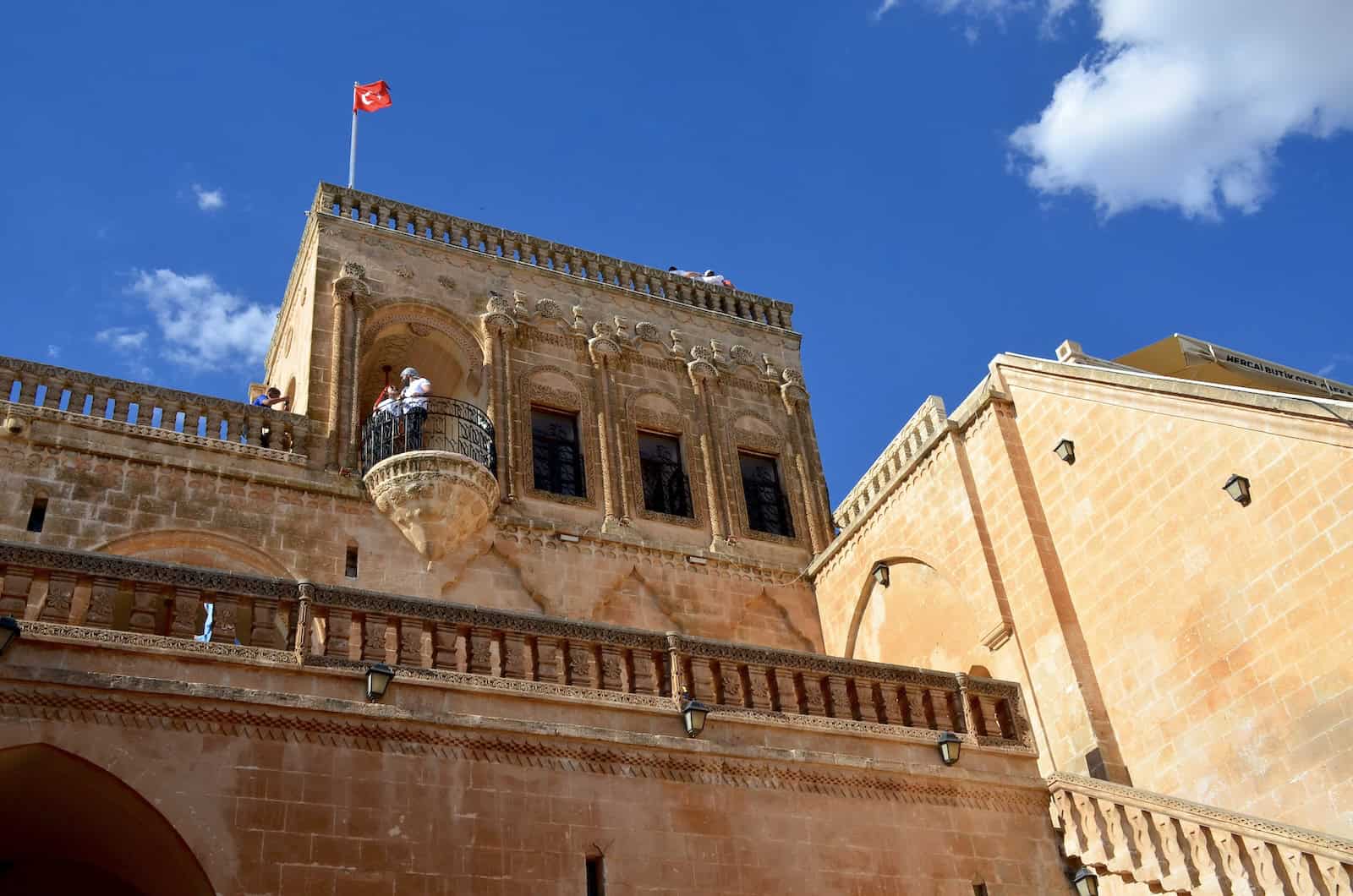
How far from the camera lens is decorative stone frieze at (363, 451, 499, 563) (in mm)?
14906

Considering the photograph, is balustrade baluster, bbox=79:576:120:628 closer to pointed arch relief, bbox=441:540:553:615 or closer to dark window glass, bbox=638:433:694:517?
pointed arch relief, bbox=441:540:553:615

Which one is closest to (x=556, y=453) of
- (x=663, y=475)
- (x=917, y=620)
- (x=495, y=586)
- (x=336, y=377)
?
(x=663, y=475)

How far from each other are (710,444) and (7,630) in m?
11.2

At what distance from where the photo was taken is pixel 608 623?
13.4 metres

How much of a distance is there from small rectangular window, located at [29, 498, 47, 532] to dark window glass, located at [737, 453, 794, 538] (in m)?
8.48

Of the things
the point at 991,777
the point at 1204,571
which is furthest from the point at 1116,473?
the point at 991,777

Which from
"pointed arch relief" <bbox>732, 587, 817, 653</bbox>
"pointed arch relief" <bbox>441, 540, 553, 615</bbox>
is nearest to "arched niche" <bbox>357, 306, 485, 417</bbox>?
"pointed arch relief" <bbox>441, 540, 553, 615</bbox>

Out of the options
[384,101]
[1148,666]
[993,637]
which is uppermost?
[384,101]

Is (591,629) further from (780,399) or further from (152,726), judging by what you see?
(780,399)

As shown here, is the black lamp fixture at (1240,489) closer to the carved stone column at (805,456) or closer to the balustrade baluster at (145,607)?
the carved stone column at (805,456)

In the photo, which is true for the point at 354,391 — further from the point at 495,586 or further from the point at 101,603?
the point at 101,603

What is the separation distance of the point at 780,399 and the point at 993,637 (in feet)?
22.6

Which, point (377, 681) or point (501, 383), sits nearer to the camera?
point (377, 681)

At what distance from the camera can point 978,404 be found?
14453 millimetres
